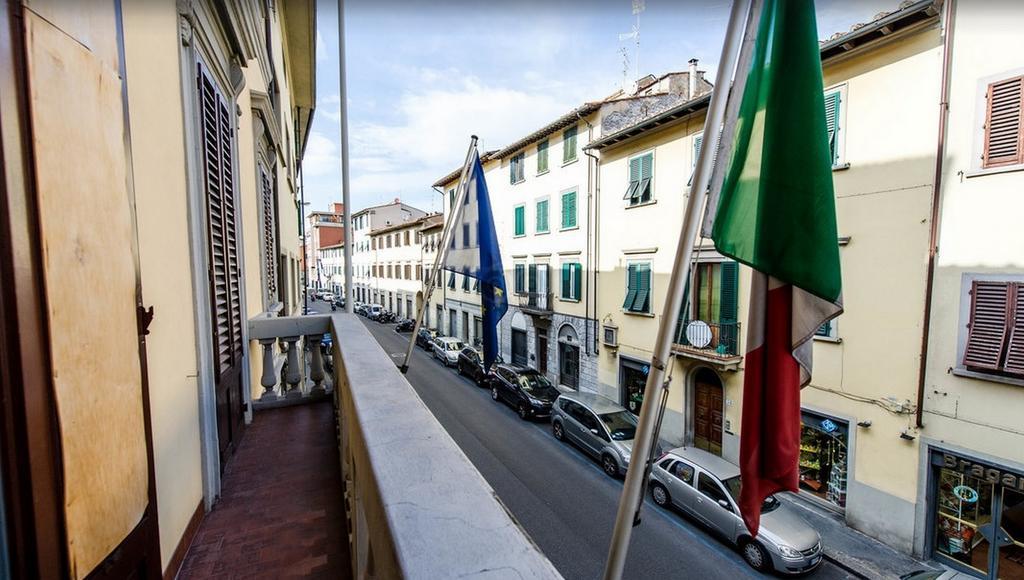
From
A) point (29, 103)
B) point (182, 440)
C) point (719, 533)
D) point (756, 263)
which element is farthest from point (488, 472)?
point (29, 103)

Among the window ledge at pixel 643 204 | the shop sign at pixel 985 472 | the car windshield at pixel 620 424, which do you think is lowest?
the car windshield at pixel 620 424

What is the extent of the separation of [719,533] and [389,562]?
32.5 ft

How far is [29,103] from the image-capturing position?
1.13m

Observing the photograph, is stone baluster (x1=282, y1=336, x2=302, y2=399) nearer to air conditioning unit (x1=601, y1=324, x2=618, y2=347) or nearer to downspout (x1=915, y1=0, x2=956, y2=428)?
downspout (x1=915, y1=0, x2=956, y2=428)

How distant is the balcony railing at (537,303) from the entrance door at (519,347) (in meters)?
1.83

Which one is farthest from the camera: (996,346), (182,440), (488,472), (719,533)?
(488,472)

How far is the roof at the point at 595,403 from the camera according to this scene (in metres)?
12.9

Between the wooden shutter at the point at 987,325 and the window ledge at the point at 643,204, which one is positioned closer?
the wooden shutter at the point at 987,325

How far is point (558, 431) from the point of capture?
14.3 meters

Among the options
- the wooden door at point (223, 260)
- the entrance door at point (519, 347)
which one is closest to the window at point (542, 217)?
the entrance door at point (519, 347)

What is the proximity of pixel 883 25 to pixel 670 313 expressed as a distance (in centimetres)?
1014

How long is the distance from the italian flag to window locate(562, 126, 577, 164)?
54.0 ft

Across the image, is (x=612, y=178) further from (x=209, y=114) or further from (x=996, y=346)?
(x=209, y=114)

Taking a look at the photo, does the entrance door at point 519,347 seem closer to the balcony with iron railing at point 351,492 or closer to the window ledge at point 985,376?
the window ledge at point 985,376
